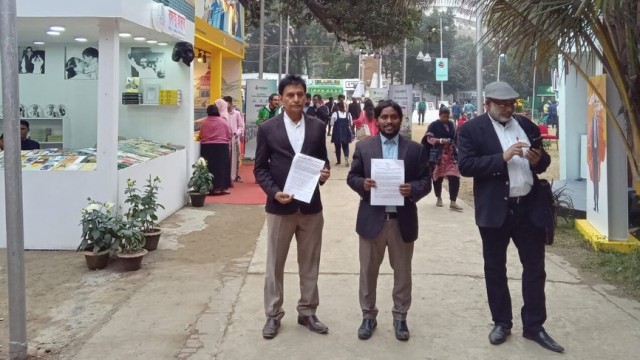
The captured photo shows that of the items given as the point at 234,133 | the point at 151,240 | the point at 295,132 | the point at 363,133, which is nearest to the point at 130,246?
the point at 151,240

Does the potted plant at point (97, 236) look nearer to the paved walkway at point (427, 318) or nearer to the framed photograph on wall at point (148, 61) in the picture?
the paved walkway at point (427, 318)

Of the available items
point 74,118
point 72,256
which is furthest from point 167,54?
point 72,256

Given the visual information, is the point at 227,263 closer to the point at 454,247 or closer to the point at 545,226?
the point at 454,247

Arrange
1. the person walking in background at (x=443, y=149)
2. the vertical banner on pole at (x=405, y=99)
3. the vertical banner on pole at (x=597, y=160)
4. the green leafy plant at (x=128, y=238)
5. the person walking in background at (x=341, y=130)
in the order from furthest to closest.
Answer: the vertical banner on pole at (x=405, y=99) < the person walking in background at (x=341, y=130) < the person walking in background at (x=443, y=149) < the vertical banner on pole at (x=597, y=160) < the green leafy plant at (x=128, y=238)

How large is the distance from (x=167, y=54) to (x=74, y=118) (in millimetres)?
1705

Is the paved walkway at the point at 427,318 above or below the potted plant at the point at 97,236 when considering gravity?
below

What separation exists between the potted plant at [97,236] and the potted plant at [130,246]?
7 cm

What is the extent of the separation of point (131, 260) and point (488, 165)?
3.77 meters

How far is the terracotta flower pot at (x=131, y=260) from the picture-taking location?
6152 millimetres

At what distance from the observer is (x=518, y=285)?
5.71m

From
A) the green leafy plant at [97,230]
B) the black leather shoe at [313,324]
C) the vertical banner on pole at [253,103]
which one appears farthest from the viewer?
the vertical banner on pole at [253,103]

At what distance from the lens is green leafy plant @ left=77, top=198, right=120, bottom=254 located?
20.1 ft

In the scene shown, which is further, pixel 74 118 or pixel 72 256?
pixel 74 118

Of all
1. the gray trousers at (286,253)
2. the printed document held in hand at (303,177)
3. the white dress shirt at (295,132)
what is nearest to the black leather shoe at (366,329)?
the gray trousers at (286,253)
